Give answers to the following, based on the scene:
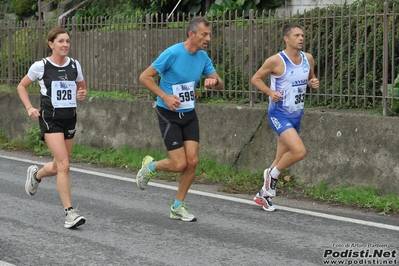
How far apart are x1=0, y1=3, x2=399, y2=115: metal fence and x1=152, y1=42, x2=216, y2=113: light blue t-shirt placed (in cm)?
270

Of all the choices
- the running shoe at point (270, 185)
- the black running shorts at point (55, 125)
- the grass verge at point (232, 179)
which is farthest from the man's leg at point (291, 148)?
the black running shorts at point (55, 125)

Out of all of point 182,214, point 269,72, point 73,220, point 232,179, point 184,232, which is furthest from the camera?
point 232,179

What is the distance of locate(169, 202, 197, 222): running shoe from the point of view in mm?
8359

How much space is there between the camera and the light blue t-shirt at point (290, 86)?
351 inches

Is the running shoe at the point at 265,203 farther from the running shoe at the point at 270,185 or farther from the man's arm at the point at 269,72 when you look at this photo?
the man's arm at the point at 269,72

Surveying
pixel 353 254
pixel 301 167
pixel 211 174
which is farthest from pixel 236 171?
pixel 353 254

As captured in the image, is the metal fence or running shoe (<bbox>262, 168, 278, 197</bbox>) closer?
running shoe (<bbox>262, 168, 278, 197</bbox>)

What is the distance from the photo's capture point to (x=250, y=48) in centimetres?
1181

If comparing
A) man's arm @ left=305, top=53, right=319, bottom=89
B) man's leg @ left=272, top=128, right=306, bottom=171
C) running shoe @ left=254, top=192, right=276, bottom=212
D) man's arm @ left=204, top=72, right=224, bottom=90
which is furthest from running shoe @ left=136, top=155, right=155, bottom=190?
man's arm @ left=305, top=53, right=319, bottom=89

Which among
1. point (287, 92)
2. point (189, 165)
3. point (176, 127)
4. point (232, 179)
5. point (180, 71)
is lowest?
point (232, 179)

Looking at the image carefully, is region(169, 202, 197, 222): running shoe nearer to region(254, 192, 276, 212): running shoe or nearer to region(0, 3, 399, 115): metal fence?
region(254, 192, 276, 212): running shoe

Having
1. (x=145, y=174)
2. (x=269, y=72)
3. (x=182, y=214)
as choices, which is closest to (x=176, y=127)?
(x=145, y=174)

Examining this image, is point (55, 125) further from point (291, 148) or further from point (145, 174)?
point (291, 148)

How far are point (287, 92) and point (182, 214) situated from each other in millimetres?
1691
